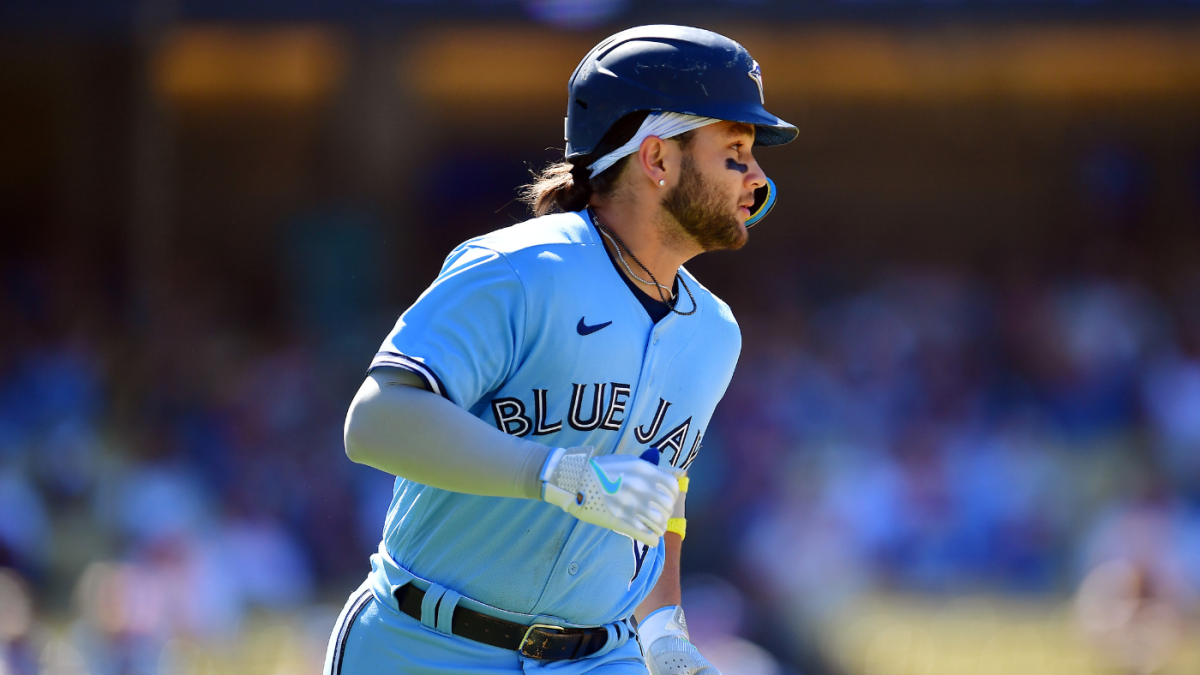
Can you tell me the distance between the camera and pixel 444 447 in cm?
182

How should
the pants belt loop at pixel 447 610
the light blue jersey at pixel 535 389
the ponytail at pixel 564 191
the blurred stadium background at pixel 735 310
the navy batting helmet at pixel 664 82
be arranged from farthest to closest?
the blurred stadium background at pixel 735 310
the ponytail at pixel 564 191
the navy batting helmet at pixel 664 82
the pants belt loop at pixel 447 610
the light blue jersey at pixel 535 389

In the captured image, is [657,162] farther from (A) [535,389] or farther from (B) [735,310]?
(B) [735,310]

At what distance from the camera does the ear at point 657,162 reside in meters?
2.29

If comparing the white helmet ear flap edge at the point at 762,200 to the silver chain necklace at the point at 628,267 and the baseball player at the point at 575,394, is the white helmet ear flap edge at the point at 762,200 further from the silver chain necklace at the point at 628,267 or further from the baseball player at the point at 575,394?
the silver chain necklace at the point at 628,267

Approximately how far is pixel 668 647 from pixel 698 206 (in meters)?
0.88

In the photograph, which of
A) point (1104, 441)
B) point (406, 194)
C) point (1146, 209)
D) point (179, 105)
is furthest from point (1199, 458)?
point (179, 105)

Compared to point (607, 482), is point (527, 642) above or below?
below

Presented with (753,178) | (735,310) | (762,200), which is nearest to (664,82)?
(753,178)

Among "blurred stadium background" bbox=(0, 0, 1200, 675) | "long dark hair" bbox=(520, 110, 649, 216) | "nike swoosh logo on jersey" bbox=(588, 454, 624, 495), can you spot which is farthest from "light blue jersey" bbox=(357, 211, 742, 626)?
"blurred stadium background" bbox=(0, 0, 1200, 675)

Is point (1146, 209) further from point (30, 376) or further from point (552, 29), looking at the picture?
point (30, 376)

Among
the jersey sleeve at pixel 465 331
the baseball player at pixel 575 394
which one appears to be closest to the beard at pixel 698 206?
the baseball player at pixel 575 394

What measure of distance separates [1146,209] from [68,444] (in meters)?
9.00

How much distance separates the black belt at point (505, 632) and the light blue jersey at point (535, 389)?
24 mm

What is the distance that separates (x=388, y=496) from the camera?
7445 millimetres
